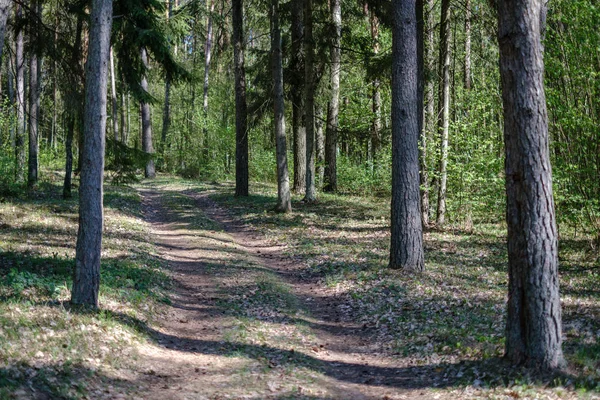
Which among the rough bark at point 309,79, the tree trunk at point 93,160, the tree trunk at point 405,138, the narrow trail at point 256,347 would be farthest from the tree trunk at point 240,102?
the tree trunk at point 93,160

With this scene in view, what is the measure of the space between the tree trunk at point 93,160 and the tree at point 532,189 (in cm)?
543

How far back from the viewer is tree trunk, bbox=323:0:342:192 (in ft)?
73.1

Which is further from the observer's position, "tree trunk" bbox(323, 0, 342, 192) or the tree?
"tree trunk" bbox(323, 0, 342, 192)

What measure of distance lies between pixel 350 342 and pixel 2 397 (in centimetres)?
509

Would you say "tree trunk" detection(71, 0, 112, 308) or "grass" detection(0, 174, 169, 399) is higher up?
"tree trunk" detection(71, 0, 112, 308)

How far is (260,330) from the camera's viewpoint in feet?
28.8

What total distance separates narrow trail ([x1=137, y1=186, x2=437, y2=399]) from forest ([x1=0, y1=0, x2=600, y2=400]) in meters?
0.05

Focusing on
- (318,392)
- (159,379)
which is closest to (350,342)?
(318,392)

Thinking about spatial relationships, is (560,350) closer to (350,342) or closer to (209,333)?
(350,342)

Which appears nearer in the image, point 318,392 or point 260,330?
point 318,392

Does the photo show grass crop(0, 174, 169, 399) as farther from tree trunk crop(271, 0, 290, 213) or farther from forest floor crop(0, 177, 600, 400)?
A: tree trunk crop(271, 0, 290, 213)

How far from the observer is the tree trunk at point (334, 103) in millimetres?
22292

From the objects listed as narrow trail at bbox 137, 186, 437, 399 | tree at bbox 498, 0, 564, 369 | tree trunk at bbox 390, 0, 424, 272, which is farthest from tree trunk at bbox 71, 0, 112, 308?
tree trunk at bbox 390, 0, 424, 272

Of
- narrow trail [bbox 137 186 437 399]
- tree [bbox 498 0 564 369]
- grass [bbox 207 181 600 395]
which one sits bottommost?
narrow trail [bbox 137 186 437 399]
